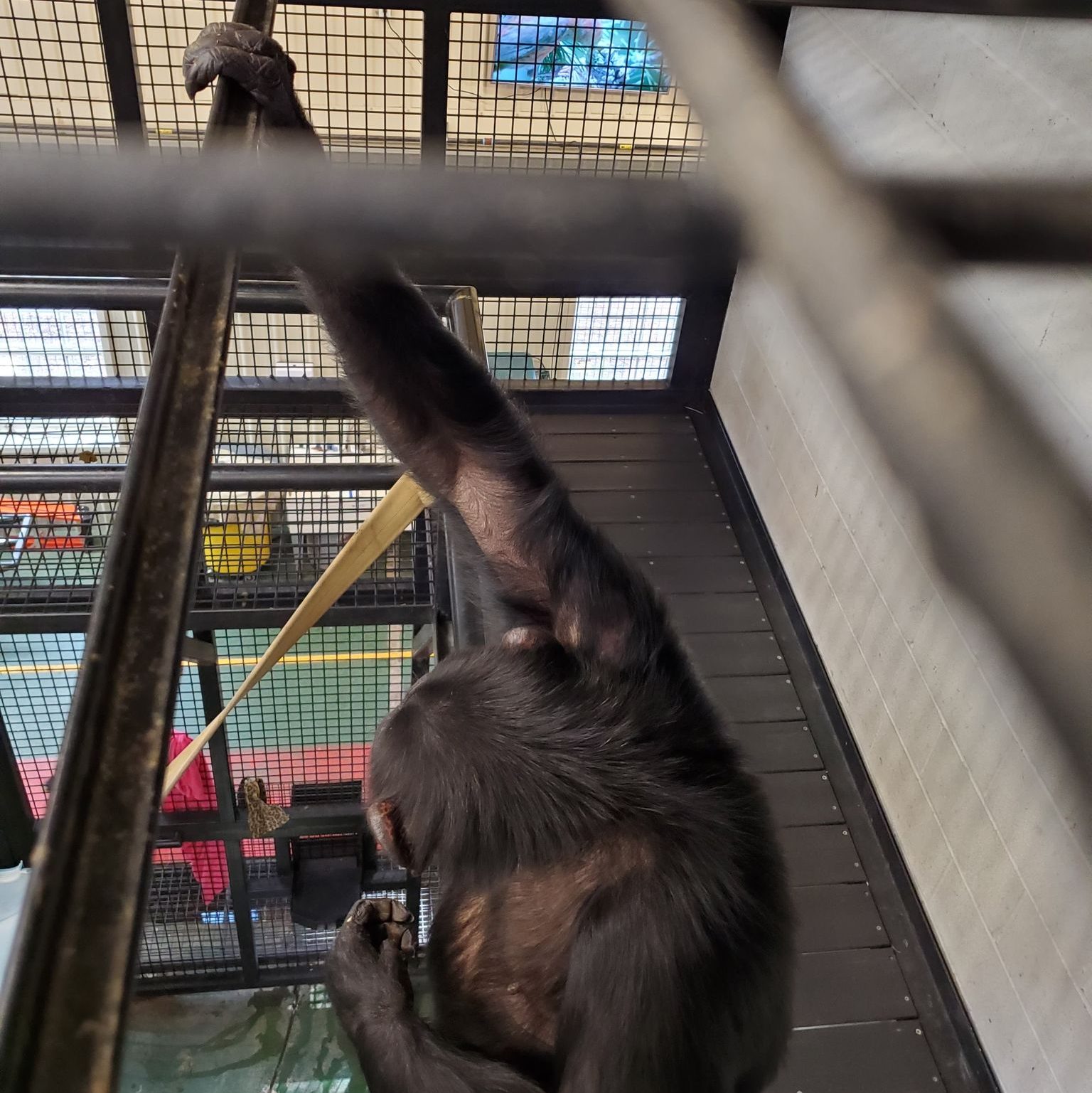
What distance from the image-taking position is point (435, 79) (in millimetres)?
3408

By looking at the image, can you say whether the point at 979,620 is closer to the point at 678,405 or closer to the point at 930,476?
the point at 930,476

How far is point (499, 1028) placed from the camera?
1.61 metres

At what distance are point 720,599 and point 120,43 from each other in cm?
297

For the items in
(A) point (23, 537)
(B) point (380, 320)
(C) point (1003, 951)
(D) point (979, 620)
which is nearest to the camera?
(D) point (979, 620)

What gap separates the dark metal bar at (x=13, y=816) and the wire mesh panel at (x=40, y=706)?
7.1 inches

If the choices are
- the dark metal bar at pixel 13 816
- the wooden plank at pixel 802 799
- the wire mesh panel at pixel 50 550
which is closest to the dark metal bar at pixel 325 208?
the wire mesh panel at pixel 50 550

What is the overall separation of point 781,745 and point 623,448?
1.57m

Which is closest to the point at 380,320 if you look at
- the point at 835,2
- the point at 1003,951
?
the point at 835,2

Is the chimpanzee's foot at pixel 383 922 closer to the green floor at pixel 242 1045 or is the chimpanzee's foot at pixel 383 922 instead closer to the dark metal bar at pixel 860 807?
the dark metal bar at pixel 860 807

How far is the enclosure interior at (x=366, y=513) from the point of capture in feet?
8.73

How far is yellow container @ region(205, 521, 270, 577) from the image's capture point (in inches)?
112

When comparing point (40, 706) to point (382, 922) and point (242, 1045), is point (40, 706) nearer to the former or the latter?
point (242, 1045)

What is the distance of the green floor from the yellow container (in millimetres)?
1701

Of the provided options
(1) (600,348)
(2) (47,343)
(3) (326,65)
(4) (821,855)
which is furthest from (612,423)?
(2) (47,343)
